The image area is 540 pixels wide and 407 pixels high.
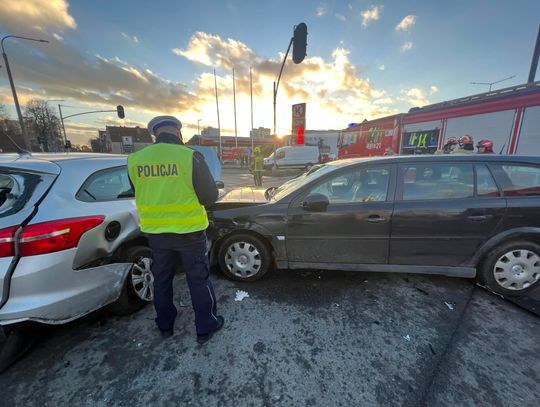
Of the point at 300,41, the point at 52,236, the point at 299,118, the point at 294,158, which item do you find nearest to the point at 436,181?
the point at 52,236

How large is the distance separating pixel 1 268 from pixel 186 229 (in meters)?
1.14

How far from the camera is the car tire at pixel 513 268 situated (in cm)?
264

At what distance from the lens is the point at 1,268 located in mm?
1521

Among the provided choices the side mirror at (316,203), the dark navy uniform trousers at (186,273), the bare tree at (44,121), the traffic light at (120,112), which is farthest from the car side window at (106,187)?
the bare tree at (44,121)

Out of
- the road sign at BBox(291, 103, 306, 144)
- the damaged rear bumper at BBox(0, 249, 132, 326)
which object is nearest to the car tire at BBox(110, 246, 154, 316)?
the damaged rear bumper at BBox(0, 249, 132, 326)

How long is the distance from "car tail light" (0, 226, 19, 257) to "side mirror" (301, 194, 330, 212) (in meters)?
2.46

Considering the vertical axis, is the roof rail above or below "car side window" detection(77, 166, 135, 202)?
above

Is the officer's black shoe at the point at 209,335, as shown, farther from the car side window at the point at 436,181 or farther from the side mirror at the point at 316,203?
the car side window at the point at 436,181

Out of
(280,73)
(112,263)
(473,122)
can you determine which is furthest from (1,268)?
(473,122)

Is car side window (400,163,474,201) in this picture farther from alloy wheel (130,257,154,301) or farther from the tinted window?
alloy wheel (130,257,154,301)

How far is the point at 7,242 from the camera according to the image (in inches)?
60.6

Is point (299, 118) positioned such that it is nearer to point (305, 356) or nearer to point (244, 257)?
point (244, 257)

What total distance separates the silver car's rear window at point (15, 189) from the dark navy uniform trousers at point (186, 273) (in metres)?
0.88

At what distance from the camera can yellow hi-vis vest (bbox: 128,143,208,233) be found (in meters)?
1.82
